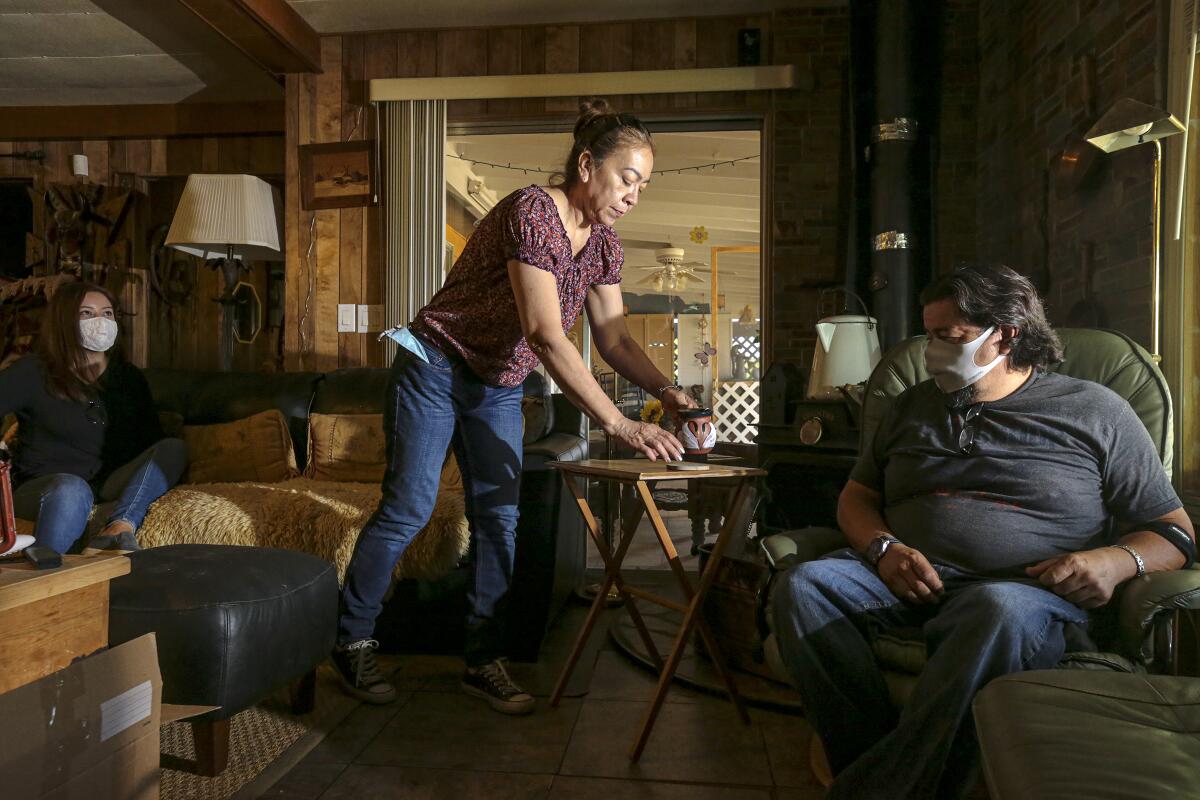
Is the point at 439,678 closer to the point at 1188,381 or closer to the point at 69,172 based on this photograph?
the point at 1188,381

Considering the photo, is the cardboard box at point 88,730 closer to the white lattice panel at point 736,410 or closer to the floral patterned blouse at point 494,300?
the floral patterned blouse at point 494,300

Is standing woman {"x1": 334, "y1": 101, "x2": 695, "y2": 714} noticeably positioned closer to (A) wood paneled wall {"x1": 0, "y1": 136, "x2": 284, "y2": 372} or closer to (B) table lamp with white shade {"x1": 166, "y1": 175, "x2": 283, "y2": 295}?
(B) table lamp with white shade {"x1": 166, "y1": 175, "x2": 283, "y2": 295}

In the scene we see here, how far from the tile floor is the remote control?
62 cm

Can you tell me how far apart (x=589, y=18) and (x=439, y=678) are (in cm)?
289

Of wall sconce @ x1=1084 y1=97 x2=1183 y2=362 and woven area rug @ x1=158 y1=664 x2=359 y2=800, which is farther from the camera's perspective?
wall sconce @ x1=1084 y1=97 x2=1183 y2=362

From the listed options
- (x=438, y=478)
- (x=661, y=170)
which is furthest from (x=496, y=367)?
(x=661, y=170)

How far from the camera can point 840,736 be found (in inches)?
55.0

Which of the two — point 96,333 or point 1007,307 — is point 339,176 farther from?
point 1007,307

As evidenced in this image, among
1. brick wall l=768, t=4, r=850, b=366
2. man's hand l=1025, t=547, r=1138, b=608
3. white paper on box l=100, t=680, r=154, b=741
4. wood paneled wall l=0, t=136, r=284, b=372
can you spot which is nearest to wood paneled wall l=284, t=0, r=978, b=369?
brick wall l=768, t=4, r=850, b=366

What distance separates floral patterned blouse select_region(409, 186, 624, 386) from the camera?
185cm

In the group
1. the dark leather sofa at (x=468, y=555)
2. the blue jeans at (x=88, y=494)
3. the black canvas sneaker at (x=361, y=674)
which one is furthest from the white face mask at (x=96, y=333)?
the black canvas sneaker at (x=361, y=674)

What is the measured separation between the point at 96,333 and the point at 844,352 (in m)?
2.36

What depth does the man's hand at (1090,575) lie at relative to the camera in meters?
1.34

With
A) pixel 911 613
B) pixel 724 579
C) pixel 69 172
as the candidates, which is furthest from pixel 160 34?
pixel 911 613
